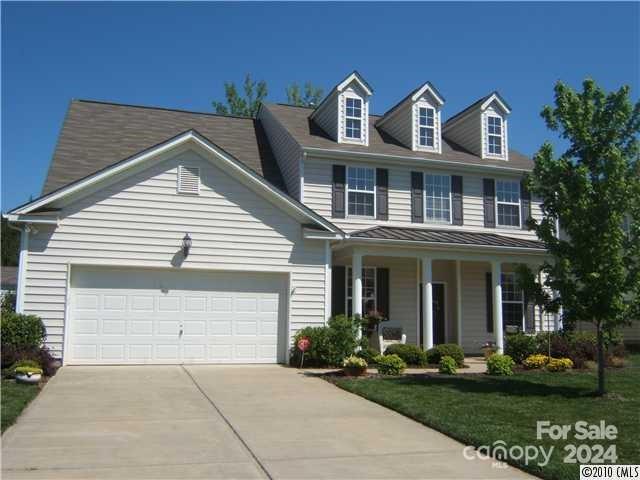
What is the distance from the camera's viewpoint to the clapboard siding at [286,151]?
1869cm

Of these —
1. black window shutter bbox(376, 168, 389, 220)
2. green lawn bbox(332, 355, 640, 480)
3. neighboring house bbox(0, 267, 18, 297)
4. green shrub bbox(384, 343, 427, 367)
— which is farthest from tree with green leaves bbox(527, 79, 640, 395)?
neighboring house bbox(0, 267, 18, 297)

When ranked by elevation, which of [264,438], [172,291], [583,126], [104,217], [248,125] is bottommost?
[264,438]

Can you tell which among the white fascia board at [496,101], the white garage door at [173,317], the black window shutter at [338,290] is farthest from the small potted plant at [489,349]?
the white fascia board at [496,101]

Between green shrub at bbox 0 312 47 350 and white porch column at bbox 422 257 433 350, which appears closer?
green shrub at bbox 0 312 47 350

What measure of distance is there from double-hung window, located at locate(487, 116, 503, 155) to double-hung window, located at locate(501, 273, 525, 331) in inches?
171

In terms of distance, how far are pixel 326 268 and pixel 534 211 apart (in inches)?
347

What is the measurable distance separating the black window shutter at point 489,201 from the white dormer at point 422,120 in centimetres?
190

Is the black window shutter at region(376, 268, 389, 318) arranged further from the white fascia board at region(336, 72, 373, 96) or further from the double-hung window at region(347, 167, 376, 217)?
the white fascia board at region(336, 72, 373, 96)

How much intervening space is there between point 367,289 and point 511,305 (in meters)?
5.03

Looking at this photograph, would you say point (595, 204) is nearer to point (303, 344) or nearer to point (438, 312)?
point (303, 344)

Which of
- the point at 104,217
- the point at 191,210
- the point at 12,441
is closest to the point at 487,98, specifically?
the point at 191,210

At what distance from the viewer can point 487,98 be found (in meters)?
21.4

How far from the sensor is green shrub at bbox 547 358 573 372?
15.2m

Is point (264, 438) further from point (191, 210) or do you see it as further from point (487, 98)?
point (487, 98)
